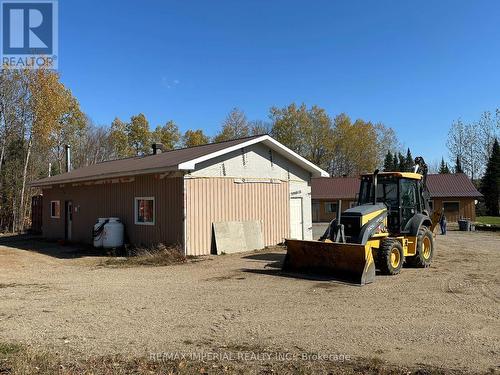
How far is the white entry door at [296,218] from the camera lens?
18922 millimetres

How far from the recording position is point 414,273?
1145cm

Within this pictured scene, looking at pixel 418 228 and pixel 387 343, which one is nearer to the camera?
pixel 387 343

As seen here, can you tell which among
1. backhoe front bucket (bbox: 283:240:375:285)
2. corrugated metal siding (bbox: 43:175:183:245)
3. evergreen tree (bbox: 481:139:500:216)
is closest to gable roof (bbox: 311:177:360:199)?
evergreen tree (bbox: 481:139:500:216)

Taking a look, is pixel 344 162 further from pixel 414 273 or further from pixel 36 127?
pixel 414 273

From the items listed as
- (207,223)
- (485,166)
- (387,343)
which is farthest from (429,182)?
(387,343)

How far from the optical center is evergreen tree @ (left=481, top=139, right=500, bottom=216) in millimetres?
53250

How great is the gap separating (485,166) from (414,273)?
50919 millimetres

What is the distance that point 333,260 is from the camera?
418 inches

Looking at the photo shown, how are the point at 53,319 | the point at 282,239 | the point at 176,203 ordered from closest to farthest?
1. the point at 53,319
2. the point at 176,203
3. the point at 282,239

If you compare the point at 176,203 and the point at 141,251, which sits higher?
the point at 176,203

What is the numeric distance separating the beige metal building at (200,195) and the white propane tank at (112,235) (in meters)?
0.40

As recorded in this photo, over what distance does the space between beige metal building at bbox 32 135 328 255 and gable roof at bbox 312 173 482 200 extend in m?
18.9

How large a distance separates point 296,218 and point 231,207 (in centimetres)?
396

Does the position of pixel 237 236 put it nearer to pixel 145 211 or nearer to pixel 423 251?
pixel 145 211
